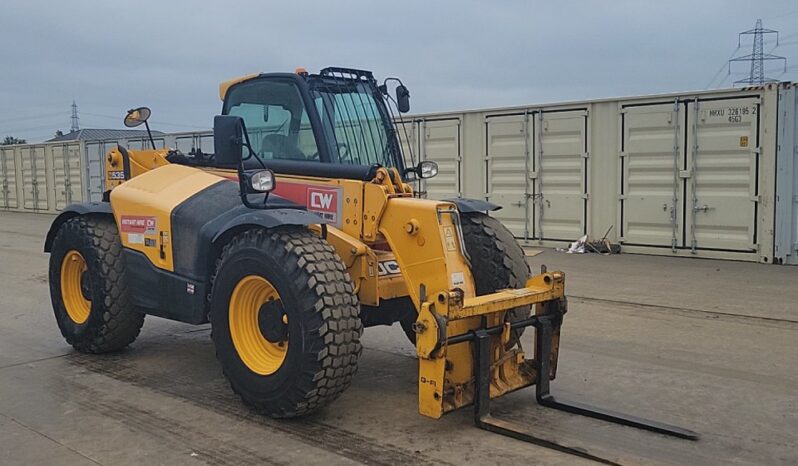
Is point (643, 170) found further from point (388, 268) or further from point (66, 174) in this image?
point (66, 174)

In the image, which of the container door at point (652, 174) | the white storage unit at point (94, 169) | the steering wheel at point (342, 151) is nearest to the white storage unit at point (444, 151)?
the container door at point (652, 174)

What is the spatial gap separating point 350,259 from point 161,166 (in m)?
2.52

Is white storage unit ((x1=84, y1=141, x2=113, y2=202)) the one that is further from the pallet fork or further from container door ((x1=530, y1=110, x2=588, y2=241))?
the pallet fork

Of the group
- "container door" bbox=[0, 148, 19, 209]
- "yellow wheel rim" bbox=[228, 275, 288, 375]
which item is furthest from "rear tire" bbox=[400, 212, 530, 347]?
"container door" bbox=[0, 148, 19, 209]

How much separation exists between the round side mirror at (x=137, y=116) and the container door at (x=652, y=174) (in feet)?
27.8

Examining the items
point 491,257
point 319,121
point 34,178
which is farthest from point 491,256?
point 34,178

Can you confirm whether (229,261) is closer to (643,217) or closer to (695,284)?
(695,284)

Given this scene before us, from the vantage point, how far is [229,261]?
16.2ft

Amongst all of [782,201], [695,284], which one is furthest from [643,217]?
[695,284]

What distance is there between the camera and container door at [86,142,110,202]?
2367cm

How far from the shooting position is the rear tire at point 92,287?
20.4 ft

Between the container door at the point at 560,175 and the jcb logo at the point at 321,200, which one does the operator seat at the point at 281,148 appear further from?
the container door at the point at 560,175

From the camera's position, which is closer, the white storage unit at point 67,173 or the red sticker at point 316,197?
the red sticker at point 316,197

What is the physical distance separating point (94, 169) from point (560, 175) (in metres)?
16.2
